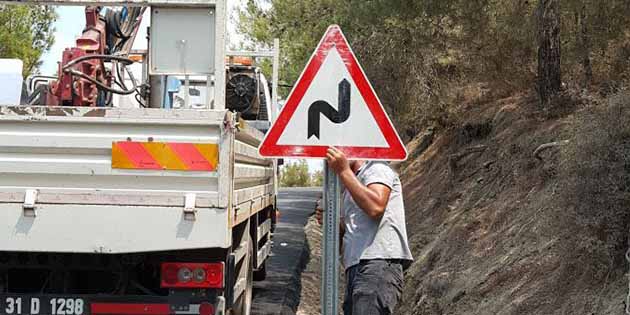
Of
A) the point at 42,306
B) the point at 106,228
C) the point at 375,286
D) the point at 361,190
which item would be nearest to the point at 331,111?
the point at 361,190

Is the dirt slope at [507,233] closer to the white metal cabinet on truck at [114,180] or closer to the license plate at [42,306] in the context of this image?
the white metal cabinet on truck at [114,180]

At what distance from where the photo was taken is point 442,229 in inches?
536

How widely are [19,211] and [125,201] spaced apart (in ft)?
2.14

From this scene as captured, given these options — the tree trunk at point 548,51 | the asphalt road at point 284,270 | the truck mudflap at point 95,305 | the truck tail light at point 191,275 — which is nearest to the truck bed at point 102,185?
the truck tail light at point 191,275

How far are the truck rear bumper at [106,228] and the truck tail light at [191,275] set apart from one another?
1.14 ft

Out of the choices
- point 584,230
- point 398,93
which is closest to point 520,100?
point 398,93

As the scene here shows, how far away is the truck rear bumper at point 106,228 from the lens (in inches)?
234

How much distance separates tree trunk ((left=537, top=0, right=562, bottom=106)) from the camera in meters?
11.8

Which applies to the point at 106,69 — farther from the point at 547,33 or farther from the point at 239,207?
the point at 547,33

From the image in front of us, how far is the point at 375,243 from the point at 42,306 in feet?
7.46

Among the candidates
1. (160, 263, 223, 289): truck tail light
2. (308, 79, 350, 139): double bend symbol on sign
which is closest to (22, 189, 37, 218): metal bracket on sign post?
(160, 263, 223, 289): truck tail light

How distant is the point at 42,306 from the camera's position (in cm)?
633

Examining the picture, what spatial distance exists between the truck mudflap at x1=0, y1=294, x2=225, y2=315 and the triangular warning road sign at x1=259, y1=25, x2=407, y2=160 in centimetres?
160

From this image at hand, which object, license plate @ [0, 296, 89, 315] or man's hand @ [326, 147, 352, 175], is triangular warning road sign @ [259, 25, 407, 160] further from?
license plate @ [0, 296, 89, 315]
